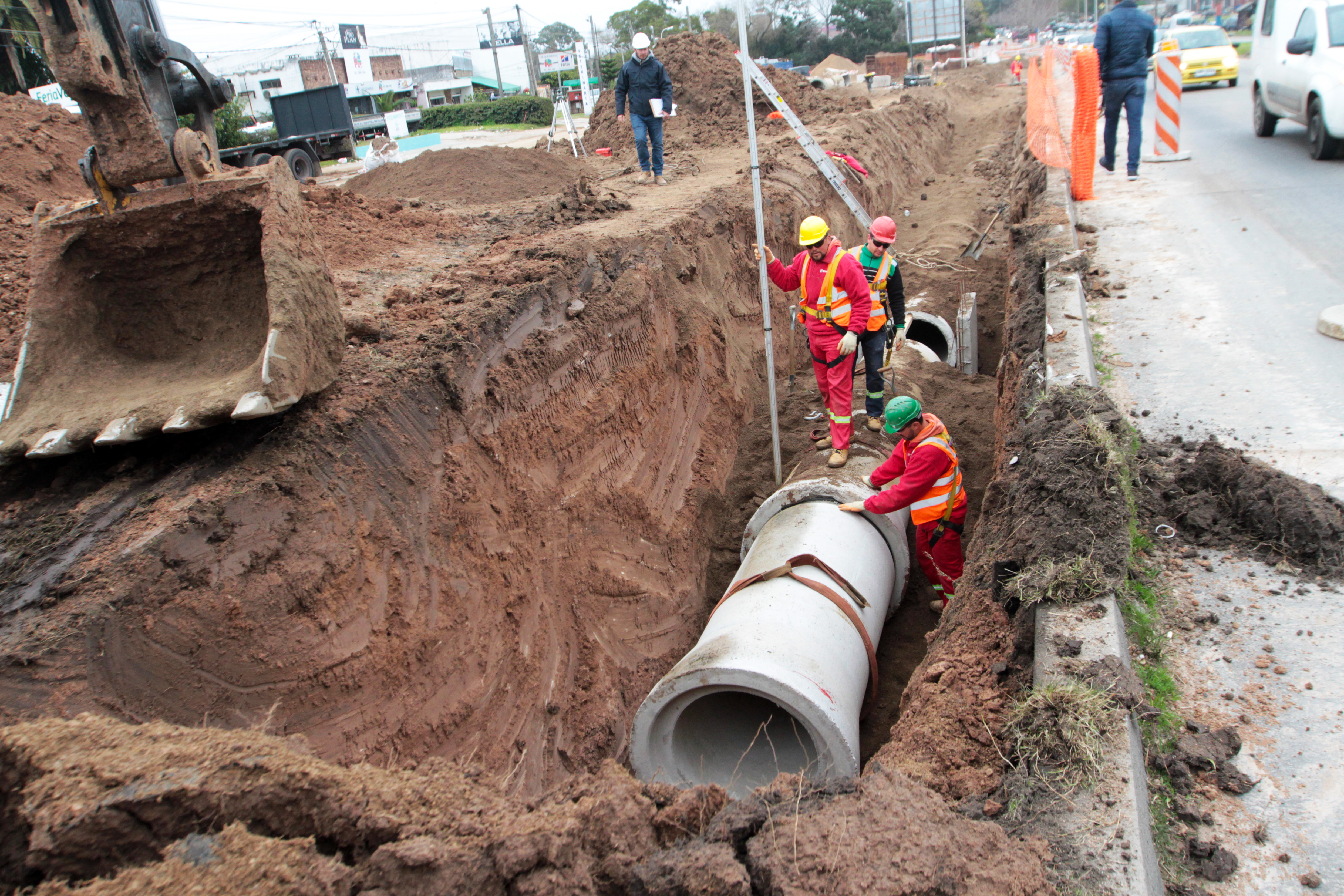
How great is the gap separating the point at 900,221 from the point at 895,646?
343 inches

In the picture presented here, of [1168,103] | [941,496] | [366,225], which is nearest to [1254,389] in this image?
[941,496]

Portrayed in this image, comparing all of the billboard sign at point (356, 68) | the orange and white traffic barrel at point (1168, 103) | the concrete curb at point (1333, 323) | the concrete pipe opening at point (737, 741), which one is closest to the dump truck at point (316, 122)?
the orange and white traffic barrel at point (1168, 103)

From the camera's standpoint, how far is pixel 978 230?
11242 mm

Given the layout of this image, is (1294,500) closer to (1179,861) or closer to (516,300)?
(1179,861)

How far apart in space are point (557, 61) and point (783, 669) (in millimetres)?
36428

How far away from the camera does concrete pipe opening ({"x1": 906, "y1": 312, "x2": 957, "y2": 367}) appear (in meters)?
8.37

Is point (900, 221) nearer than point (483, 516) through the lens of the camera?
No

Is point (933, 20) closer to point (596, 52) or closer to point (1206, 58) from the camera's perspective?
point (596, 52)

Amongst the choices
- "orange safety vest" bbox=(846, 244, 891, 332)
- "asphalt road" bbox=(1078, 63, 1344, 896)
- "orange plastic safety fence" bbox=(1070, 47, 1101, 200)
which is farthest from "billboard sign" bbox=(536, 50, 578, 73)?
"orange safety vest" bbox=(846, 244, 891, 332)

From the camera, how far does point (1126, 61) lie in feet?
28.8

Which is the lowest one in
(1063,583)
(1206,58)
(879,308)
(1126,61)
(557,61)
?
(1063,583)

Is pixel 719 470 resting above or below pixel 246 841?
below

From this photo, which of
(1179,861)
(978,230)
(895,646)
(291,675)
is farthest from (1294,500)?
(978,230)

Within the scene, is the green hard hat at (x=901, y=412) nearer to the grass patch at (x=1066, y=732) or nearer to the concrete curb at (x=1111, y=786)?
the concrete curb at (x=1111, y=786)
